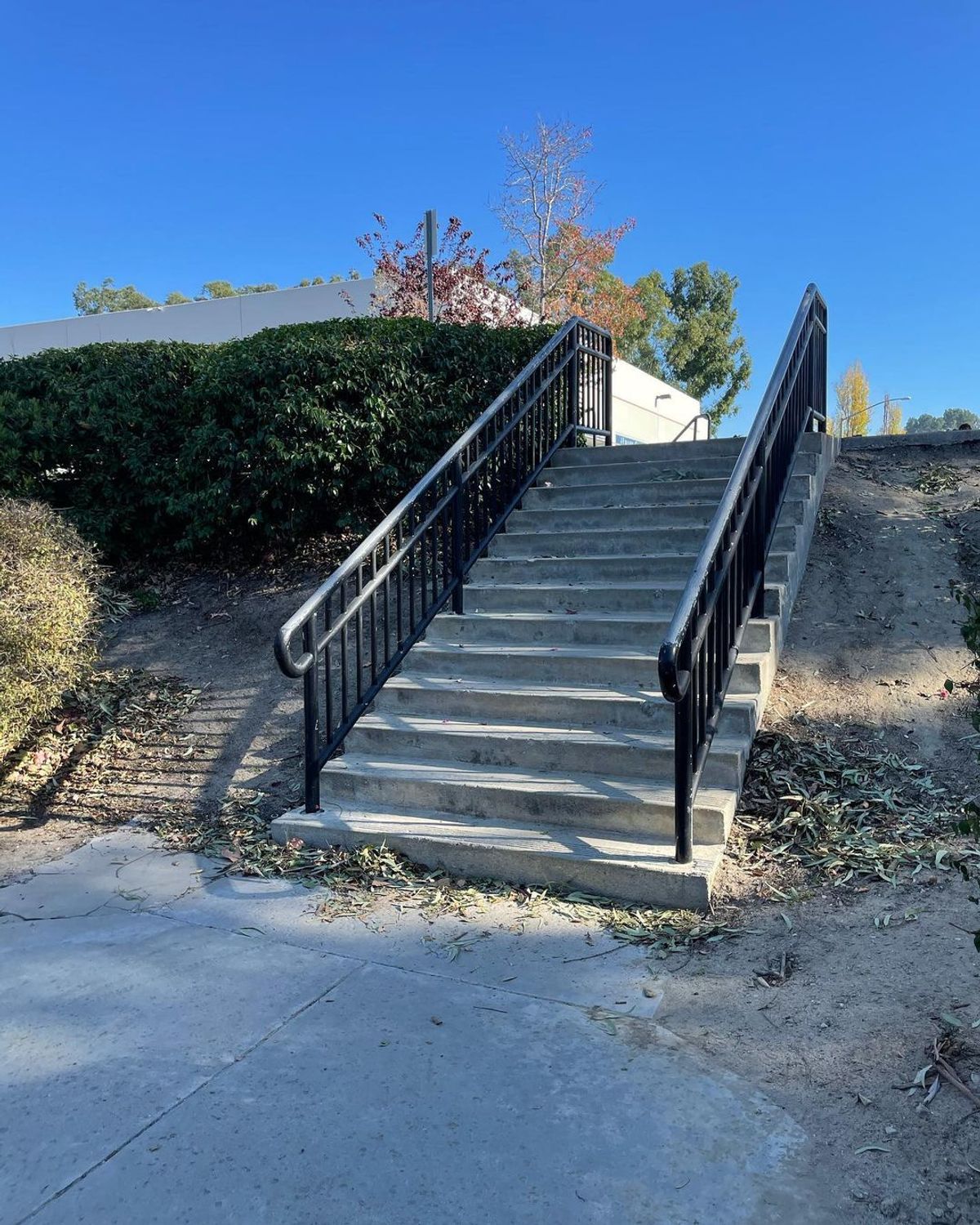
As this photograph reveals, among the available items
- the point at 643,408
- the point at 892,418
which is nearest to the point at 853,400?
the point at 892,418

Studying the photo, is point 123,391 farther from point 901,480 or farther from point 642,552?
point 901,480

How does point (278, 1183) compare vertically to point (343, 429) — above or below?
below

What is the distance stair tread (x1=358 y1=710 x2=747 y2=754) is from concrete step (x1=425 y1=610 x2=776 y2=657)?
63cm

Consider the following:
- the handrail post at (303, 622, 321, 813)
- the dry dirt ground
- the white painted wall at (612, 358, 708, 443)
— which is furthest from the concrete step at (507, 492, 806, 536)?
the white painted wall at (612, 358, 708, 443)

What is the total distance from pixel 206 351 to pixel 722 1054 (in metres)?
7.32

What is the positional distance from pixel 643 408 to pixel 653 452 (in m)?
15.5

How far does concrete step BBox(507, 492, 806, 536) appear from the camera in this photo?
5832 millimetres

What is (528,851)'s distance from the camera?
3.80m

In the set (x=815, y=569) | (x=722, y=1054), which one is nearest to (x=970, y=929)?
(x=722, y=1054)

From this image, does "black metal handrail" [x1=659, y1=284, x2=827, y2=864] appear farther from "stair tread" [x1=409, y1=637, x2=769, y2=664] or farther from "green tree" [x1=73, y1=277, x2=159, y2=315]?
"green tree" [x1=73, y1=277, x2=159, y2=315]

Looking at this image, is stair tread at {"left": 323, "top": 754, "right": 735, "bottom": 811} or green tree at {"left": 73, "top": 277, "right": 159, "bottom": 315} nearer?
stair tread at {"left": 323, "top": 754, "right": 735, "bottom": 811}

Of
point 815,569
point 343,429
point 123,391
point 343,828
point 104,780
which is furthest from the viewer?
point 123,391

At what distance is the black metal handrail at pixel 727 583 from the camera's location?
360 cm

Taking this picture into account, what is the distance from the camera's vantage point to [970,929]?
3.10 meters
